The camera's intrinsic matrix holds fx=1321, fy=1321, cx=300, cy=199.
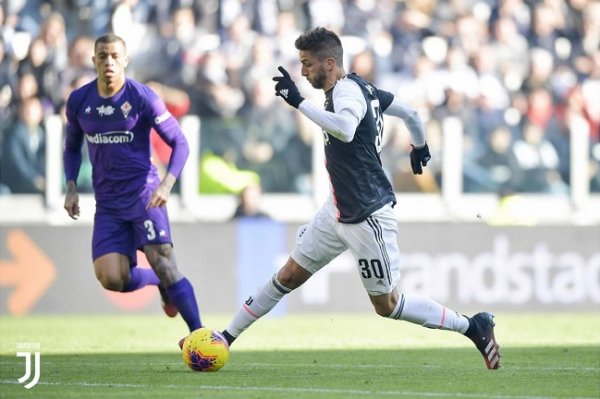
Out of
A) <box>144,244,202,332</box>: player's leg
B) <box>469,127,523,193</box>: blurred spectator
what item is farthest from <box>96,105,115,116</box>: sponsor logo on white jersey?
<box>469,127,523,193</box>: blurred spectator

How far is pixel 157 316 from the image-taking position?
52.6 ft

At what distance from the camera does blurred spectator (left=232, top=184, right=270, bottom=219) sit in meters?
16.6

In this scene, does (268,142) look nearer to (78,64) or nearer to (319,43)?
(78,64)

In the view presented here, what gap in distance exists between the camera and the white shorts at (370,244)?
9.05 m

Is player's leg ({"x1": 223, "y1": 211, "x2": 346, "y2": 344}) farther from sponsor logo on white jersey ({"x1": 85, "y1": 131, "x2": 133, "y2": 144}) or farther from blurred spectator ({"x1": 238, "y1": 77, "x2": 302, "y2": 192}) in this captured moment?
blurred spectator ({"x1": 238, "y1": 77, "x2": 302, "y2": 192})

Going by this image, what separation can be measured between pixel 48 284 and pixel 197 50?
14.1 ft

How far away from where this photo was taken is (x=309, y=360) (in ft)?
34.1

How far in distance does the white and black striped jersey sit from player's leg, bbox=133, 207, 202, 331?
1467 millimetres

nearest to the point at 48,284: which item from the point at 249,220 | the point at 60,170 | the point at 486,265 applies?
the point at 60,170

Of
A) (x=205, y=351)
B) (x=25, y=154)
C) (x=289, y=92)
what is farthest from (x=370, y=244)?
(x=25, y=154)

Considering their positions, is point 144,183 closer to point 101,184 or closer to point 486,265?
point 101,184

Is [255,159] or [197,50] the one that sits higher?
[197,50]

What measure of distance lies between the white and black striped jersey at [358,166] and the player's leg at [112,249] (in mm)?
1872

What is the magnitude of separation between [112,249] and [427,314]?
2.52 m
